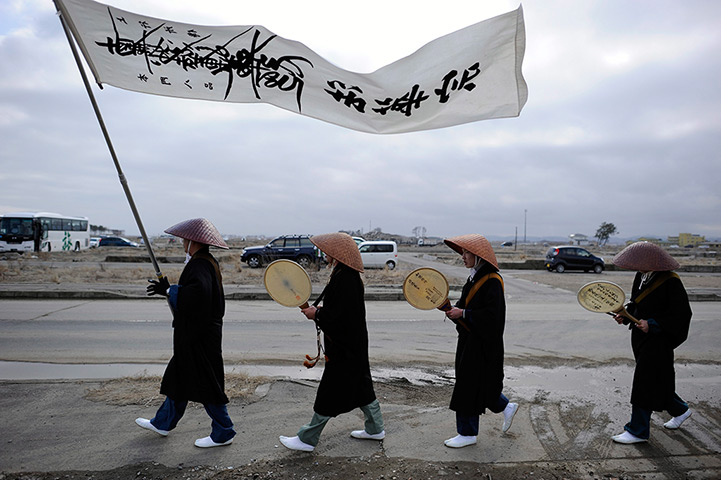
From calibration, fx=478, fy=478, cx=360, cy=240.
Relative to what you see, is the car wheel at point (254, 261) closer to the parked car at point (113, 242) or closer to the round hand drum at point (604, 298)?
the round hand drum at point (604, 298)

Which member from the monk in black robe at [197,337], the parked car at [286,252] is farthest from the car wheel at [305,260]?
the monk in black robe at [197,337]

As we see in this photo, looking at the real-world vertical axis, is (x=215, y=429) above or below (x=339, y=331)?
below

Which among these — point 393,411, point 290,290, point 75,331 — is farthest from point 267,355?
point 75,331

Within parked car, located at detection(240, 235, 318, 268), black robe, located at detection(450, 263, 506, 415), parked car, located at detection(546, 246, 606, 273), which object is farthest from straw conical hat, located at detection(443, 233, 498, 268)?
parked car, located at detection(546, 246, 606, 273)

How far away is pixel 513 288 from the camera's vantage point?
64.0ft

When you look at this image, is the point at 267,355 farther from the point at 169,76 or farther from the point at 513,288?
the point at 513,288

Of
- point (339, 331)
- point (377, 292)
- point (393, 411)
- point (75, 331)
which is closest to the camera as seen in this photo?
point (339, 331)

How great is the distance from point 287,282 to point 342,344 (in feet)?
2.47

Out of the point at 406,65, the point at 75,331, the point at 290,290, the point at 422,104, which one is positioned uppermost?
the point at 406,65

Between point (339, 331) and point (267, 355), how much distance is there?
4027 millimetres

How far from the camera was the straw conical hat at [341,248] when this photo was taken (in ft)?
13.2

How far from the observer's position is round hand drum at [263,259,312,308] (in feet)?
13.9

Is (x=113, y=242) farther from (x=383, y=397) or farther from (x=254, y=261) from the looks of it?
(x=383, y=397)

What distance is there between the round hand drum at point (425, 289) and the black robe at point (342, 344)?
0.52 m
